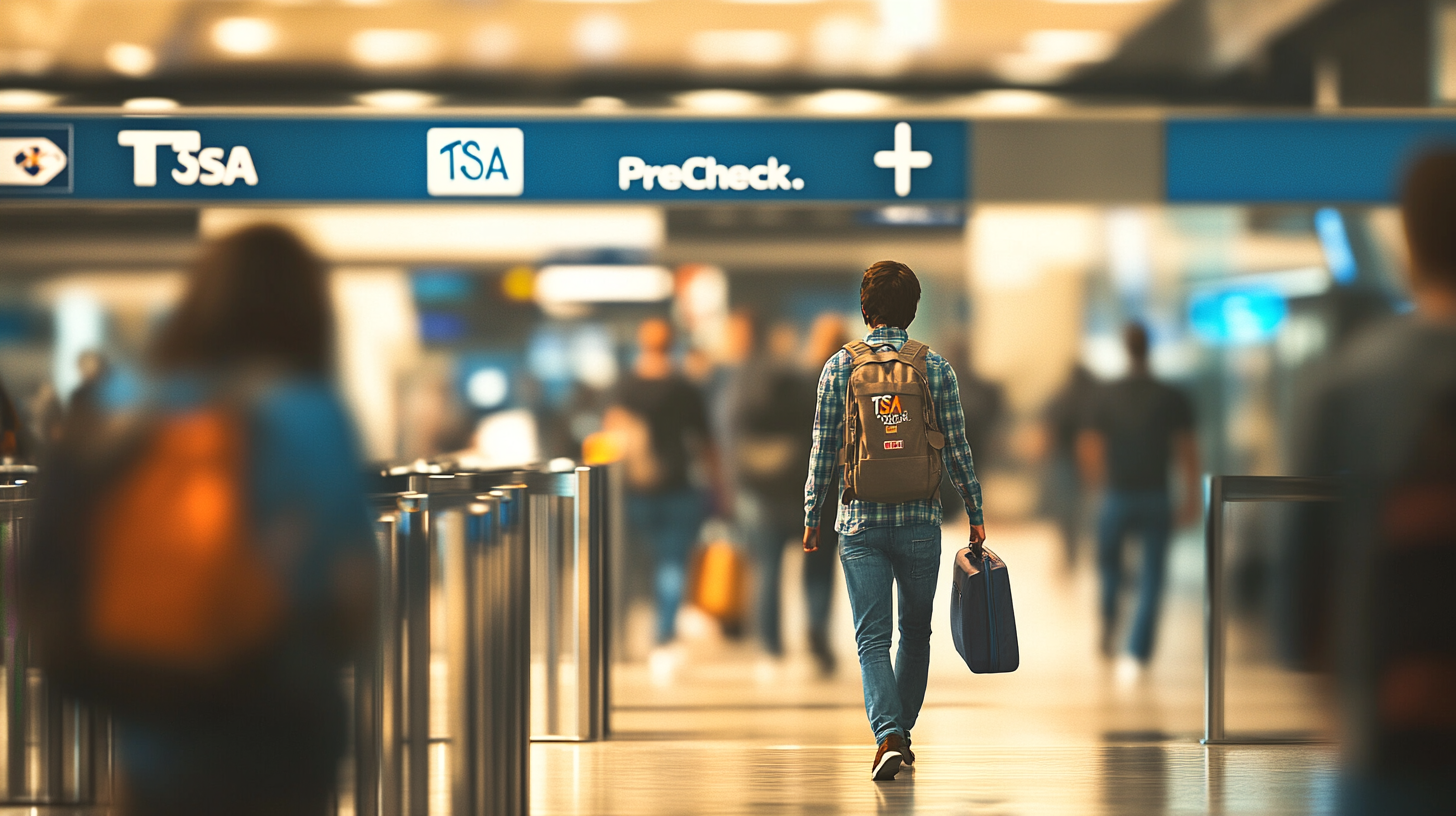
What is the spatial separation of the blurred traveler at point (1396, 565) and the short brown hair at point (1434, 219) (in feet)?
0.24

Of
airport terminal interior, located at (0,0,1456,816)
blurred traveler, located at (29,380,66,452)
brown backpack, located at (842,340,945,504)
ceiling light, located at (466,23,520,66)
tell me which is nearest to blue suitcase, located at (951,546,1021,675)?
brown backpack, located at (842,340,945,504)

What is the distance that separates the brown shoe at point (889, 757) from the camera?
4734 mm

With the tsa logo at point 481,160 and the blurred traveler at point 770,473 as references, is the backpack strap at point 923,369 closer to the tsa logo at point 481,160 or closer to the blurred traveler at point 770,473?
the blurred traveler at point 770,473

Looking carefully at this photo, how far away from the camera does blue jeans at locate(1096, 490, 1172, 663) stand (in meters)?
7.47

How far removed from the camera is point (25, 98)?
7.67m

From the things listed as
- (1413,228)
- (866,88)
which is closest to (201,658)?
(1413,228)

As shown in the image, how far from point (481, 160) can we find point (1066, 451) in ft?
11.1

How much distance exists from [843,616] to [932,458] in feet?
10.3

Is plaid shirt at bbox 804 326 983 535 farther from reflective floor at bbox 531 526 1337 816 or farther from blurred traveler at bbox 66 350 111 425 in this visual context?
blurred traveler at bbox 66 350 111 425

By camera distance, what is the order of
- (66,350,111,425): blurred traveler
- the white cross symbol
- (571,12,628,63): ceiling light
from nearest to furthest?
the white cross symbol, (571,12,628,63): ceiling light, (66,350,111,425): blurred traveler

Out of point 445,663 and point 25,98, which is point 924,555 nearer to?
point 445,663

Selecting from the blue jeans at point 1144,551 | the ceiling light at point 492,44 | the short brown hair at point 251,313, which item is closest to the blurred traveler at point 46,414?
the ceiling light at point 492,44

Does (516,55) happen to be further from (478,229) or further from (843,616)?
(843,616)

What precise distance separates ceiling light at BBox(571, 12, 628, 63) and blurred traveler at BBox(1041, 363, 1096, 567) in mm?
2949
